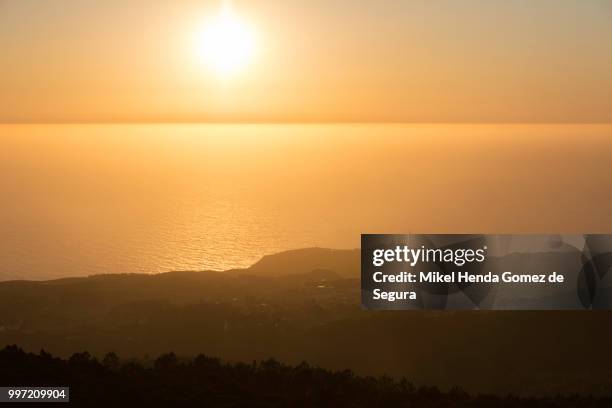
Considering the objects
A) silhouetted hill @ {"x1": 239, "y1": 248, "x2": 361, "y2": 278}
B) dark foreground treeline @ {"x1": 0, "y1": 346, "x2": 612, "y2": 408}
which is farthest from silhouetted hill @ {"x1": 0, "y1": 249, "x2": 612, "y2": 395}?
silhouetted hill @ {"x1": 239, "y1": 248, "x2": 361, "y2": 278}

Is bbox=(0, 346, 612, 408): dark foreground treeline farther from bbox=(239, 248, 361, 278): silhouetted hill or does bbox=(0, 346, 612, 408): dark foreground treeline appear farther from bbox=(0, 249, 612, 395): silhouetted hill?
bbox=(239, 248, 361, 278): silhouetted hill

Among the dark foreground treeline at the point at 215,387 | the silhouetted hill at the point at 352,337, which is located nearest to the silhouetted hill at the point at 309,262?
the silhouetted hill at the point at 352,337

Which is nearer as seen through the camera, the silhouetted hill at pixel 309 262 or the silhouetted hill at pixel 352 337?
the silhouetted hill at pixel 352 337

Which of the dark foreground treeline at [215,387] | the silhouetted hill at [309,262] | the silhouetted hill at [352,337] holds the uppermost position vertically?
the silhouetted hill at [309,262]

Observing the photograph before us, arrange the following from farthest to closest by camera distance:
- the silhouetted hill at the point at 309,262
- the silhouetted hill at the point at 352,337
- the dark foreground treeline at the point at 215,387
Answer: the silhouetted hill at the point at 309,262
the silhouetted hill at the point at 352,337
the dark foreground treeline at the point at 215,387

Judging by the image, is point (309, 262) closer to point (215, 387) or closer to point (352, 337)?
point (352, 337)

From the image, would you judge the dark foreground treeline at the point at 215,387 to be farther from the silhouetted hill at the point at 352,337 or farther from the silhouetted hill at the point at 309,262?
the silhouetted hill at the point at 309,262

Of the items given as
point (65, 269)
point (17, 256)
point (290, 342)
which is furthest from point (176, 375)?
point (17, 256)

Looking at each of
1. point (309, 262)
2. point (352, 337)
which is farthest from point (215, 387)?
point (309, 262)
